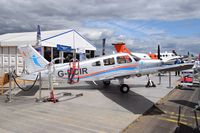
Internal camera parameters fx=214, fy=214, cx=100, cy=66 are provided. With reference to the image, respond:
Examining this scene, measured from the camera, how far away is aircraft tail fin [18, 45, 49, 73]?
12.9 metres

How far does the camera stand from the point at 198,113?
8484 mm

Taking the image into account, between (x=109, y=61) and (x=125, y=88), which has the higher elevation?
(x=109, y=61)

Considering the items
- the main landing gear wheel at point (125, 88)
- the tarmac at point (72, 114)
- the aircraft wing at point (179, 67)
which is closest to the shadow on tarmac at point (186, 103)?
the tarmac at point (72, 114)

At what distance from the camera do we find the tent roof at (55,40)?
969 inches

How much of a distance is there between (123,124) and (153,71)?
7.45m

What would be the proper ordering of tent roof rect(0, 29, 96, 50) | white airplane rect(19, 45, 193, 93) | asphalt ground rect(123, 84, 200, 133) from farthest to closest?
tent roof rect(0, 29, 96, 50)
white airplane rect(19, 45, 193, 93)
asphalt ground rect(123, 84, 200, 133)

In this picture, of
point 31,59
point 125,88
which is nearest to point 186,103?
point 125,88

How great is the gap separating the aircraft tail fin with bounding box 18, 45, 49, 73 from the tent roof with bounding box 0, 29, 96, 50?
11.5 meters

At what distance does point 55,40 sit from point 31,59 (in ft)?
45.7

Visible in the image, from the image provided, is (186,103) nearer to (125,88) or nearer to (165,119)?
(165,119)

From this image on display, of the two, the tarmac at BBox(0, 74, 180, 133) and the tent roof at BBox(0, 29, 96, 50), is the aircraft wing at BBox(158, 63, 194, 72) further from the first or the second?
the tent roof at BBox(0, 29, 96, 50)

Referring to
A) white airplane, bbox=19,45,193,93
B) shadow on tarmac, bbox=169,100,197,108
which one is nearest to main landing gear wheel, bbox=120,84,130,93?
white airplane, bbox=19,45,193,93

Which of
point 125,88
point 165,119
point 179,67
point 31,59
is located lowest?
point 165,119

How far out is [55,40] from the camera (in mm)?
26484
